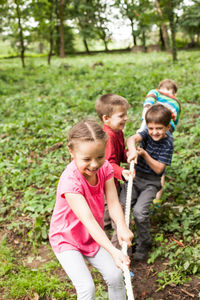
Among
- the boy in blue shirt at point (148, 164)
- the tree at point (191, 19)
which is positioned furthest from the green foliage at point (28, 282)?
the tree at point (191, 19)

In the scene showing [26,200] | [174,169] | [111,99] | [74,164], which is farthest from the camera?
[174,169]

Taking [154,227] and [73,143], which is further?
[154,227]

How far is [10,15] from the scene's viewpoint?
48.8 feet

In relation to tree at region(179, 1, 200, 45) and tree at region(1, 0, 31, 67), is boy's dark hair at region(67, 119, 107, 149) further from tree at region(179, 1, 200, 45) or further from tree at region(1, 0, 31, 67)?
tree at region(1, 0, 31, 67)

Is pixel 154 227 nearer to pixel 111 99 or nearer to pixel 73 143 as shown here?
pixel 111 99

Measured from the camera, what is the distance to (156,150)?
322 cm

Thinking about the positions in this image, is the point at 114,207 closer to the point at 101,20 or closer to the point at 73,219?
the point at 73,219

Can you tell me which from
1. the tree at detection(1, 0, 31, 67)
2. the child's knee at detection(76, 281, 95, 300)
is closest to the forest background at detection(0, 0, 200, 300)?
the child's knee at detection(76, 281, 95, 300)

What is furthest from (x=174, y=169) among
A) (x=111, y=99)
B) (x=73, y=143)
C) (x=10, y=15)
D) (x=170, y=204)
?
(x=10, y=15)

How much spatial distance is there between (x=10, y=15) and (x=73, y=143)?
1526 centimetres

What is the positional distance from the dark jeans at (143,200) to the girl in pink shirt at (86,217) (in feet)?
2.97

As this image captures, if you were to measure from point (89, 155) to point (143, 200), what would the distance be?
139 cm

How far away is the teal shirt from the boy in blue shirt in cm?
72

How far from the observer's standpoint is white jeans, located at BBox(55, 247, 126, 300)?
1.90 meters
